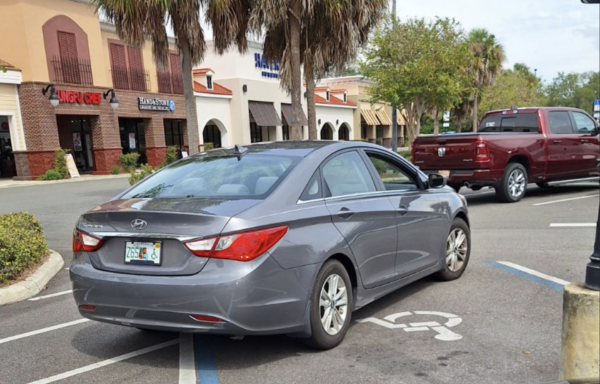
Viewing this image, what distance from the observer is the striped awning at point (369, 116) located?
52281mm

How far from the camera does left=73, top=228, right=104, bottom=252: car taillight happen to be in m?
3.84

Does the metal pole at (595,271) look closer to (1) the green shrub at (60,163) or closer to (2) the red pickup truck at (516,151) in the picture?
(2) the red pickup truck at (516,151)

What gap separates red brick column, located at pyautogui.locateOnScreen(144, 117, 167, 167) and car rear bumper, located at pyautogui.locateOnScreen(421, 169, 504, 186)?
23294 millimetres

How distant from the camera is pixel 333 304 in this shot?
4.08 metres

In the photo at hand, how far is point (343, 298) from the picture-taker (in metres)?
4.16

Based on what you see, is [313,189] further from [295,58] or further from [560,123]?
[295,58]

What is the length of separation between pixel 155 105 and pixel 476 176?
79.0 feet

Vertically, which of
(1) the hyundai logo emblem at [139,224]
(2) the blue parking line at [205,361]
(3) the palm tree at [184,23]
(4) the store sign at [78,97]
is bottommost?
(2) the blue parking line at [205,361]

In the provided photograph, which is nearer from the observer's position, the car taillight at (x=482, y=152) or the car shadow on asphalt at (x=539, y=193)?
the car taillight at (x=482, y=152)

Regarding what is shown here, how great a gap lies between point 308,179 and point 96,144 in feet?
86.0

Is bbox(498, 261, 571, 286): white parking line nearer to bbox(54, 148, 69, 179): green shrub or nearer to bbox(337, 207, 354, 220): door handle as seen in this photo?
bbox(337, 207, 354, 220): door handle

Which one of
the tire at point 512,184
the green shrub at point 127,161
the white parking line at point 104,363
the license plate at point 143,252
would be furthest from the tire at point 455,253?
the green shrub at point 127,161

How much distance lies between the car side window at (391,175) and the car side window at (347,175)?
0.81 ft

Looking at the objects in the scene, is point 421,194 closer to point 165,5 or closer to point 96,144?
point 165,5
